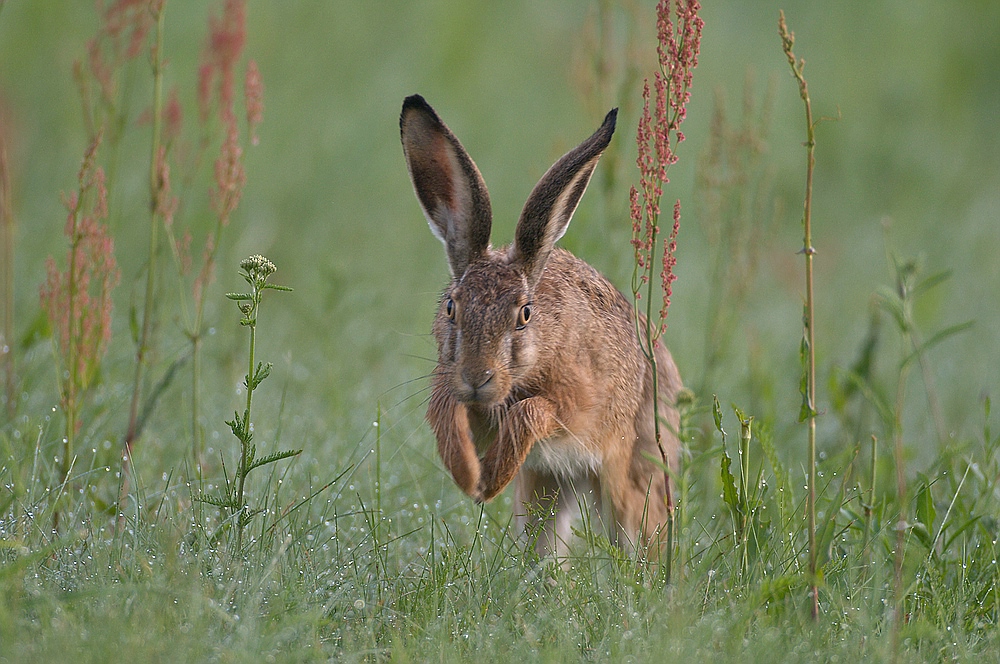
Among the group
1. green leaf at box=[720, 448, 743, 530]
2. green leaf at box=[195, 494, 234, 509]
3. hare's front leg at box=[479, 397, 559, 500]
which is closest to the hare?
hare's front leg at box=[479, 397, 559, 500]

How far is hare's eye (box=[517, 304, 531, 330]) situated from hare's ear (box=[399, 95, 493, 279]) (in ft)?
1.05

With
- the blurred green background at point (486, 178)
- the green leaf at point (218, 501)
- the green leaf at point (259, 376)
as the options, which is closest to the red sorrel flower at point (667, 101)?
the green leaf at point (259, 376)

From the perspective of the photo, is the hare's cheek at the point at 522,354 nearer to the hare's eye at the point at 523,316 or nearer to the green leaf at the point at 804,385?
the hare's eye at the point at 523,316

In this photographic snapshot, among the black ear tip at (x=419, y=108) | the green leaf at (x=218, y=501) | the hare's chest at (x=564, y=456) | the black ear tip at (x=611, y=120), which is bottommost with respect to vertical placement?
the hare's chest at (x=564, y=456)

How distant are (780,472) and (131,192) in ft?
17.0

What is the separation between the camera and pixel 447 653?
2918mm

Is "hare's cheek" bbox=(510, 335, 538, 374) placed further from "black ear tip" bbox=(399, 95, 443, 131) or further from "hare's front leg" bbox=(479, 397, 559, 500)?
"black ear tip" bbox=(399, 95, 443, 131)

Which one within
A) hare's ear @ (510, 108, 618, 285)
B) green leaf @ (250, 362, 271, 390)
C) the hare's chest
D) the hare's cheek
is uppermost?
hare's ear @ (510, 108, 618, 285)

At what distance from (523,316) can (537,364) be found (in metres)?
0.19

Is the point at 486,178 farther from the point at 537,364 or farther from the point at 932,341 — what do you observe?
the point at 932,341

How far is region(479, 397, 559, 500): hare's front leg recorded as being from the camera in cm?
364

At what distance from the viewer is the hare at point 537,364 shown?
362 centimetres

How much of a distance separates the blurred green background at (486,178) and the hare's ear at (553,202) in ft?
2.24

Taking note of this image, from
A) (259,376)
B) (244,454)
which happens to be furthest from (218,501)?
(259,376)
